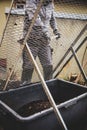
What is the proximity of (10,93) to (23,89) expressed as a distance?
16cm

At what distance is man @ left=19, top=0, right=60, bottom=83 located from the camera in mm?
2443

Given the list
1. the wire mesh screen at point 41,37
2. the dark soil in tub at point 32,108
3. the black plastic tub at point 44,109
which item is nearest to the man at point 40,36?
the wire mesh screen at point 41,37

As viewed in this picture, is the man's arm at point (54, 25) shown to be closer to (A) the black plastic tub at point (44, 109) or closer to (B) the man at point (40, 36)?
(B) the man at point (40, 36)

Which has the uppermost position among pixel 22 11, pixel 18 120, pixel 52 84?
pixel 22 11

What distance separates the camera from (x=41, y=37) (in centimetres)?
253

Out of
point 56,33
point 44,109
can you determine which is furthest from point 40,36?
point 44,109

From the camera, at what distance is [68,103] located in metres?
2.23

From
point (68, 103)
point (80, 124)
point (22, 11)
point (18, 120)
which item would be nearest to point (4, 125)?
point (18, 120)

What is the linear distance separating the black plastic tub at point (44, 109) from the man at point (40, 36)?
21cm

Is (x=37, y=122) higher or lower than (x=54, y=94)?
higher

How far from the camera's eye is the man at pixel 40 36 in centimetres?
244

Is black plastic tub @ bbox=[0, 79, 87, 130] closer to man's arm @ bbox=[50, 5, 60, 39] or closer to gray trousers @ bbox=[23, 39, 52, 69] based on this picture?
gray trousers @ bbox=[23, 39, 52, 69]

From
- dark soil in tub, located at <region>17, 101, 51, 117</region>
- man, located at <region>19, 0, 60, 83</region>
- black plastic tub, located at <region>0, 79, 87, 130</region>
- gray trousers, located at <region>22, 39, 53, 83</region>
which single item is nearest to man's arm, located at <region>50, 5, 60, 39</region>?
man, located at <region>19, 0, 60, 83</region>

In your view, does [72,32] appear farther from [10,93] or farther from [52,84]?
[10,93]
